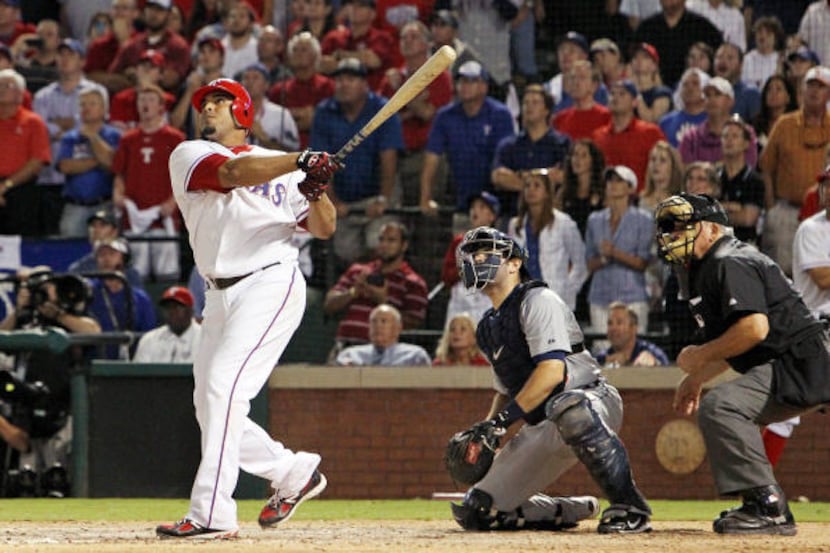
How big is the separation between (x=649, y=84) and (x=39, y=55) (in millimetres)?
5954

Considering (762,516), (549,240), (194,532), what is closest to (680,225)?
(762,516)

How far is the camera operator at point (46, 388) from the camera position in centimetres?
1093

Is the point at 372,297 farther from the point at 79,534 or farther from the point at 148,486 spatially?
the point at 79,534

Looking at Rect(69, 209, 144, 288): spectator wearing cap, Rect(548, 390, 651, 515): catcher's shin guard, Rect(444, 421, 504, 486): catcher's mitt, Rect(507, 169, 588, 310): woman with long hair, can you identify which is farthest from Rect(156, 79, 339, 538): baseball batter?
Rect(69, 209, 144, 288): spectator wearing cap

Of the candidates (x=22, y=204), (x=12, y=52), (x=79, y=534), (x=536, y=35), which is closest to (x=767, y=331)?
(x=79, y=534)

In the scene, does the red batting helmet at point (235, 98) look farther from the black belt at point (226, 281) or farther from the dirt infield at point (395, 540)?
the dirt infield at point (395, 540)

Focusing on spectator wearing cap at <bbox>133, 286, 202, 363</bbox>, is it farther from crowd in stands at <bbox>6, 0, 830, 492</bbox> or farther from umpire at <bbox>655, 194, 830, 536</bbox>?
umpire at <bbox>655, 194, 830, 536</bbox>

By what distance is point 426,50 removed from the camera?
1338cm

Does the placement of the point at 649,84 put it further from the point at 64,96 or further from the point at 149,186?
the point at 64,96

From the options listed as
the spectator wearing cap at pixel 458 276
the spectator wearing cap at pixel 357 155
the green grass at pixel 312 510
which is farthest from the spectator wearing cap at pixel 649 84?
the green grass at pixel 312 510

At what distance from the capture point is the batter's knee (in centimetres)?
745

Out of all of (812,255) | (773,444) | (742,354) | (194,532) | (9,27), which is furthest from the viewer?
(9,27)

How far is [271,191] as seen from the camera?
707cm

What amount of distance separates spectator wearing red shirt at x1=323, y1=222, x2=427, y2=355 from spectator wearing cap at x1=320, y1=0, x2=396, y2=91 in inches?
104
